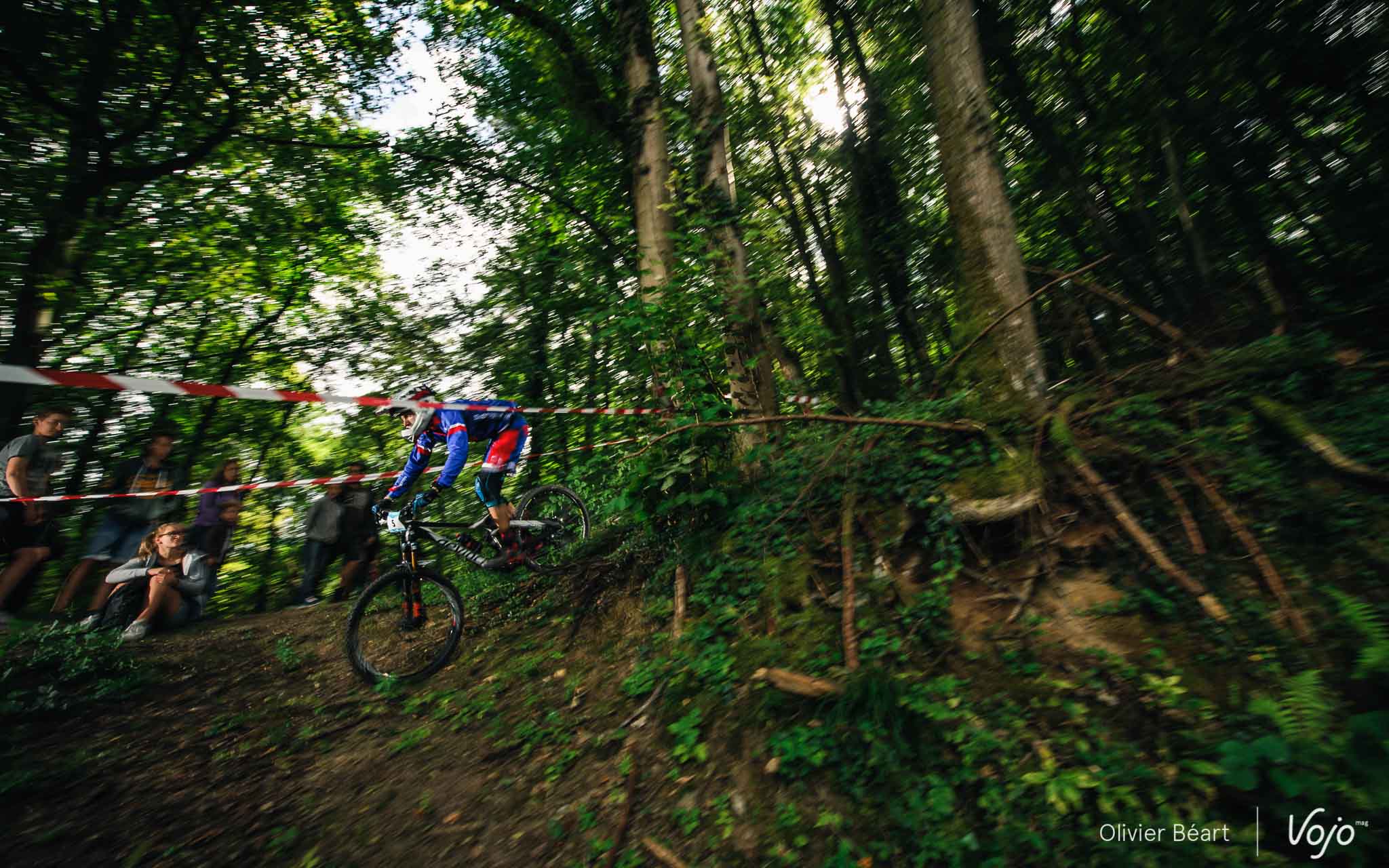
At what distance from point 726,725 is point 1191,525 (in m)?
2.56

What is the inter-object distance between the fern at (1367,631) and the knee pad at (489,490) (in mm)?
5391

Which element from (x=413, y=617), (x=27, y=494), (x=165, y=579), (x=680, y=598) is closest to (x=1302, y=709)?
(x=680, y=598)

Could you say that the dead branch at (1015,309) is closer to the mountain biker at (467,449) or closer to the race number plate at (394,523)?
the mountain biker at (467,449)

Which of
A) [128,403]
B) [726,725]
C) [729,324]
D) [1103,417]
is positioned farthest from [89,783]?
[128,403]

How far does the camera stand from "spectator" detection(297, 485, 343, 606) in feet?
28.2

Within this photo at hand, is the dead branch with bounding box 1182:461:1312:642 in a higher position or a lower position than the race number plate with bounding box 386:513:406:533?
lower

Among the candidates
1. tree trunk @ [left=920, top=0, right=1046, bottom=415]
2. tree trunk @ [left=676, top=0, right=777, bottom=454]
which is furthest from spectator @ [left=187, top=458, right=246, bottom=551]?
tree trunk @ [left=920, top=0, right=1046, bottom=415]

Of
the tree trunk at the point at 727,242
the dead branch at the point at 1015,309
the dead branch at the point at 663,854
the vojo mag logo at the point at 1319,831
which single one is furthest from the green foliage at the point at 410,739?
the dead branch at the point at 1015,309

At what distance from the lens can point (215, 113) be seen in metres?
8.06

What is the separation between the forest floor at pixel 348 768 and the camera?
273 centimetres

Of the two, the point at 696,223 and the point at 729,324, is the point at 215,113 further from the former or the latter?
the point at 729,324

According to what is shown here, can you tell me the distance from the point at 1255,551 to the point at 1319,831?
1.27 metres

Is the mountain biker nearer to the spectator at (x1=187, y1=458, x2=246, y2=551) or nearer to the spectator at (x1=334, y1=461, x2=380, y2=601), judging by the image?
the spectator at (x1=334, y1=461, x2=380, y2=601)

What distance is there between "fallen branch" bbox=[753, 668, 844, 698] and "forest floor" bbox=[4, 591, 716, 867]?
68cm
